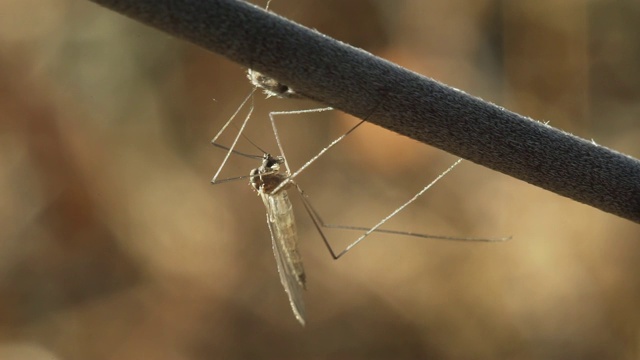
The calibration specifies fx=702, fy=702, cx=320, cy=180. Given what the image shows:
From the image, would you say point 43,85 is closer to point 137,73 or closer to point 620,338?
point 137,73

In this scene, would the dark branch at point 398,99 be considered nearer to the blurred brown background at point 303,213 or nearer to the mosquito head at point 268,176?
the mosquito head at point 268,176

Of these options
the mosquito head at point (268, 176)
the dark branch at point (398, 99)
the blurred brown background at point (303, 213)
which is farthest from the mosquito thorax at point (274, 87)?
the blurred brown background at point (303, 213)

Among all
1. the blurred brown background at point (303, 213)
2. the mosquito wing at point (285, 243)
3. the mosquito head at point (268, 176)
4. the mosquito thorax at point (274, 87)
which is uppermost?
the mosquito thorax at point (274, 87)

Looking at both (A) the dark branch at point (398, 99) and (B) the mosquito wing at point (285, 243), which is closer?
(A) the dark branch at point (398, 99)

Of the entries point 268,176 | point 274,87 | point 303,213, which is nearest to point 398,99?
point 274,87

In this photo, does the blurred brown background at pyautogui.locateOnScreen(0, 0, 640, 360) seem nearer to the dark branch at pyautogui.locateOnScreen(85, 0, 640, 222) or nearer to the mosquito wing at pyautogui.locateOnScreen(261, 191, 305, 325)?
the mosquito wing at pyautogui.locateOnScreen(261, 191, 305, 325)

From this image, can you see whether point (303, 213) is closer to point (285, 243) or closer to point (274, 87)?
point (285, 243)

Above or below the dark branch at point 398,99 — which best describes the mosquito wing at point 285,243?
below

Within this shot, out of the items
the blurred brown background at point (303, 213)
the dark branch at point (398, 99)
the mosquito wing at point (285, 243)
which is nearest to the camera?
the dark branch at point (398, 99)
